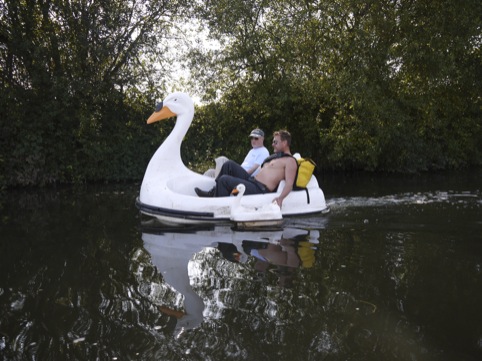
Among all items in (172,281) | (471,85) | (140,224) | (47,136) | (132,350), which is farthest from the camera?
(471,85)

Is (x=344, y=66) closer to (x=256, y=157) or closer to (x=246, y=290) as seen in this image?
(x=256, y=157)

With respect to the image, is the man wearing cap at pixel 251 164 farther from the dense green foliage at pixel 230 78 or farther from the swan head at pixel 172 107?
the dense green foliage at pixel 230 78

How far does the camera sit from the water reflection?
11.6ft

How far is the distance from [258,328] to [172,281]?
1194 millimetres

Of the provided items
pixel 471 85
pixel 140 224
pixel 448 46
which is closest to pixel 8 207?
pixel 140 224

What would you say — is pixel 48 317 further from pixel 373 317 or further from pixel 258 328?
pixel 373 317

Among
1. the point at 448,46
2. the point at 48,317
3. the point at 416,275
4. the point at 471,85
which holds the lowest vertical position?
the point at 416,275

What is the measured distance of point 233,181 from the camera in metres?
6.54

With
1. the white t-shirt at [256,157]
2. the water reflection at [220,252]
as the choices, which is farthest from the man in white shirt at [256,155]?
the water reflection at [220,252]

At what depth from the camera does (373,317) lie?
322 cm

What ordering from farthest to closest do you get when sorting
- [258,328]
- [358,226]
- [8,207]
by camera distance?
1. [8,207]
2. [358,226]
3. [258,328]

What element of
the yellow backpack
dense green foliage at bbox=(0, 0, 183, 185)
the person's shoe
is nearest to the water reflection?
the person's shoe

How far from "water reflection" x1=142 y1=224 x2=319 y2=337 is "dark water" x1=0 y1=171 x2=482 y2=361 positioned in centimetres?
1

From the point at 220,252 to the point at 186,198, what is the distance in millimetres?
1459
